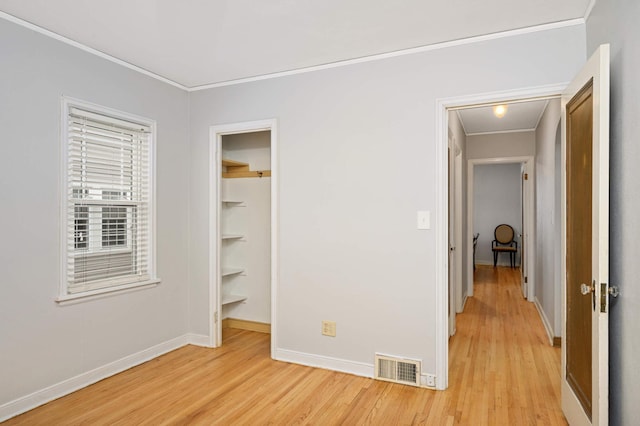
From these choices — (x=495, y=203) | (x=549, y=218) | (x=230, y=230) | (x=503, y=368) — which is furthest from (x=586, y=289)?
(x=495, y=203)

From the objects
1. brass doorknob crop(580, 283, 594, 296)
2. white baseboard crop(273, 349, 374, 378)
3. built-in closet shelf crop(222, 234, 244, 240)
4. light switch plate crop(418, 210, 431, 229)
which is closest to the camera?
brass doorknob crop(580, 283, 594, 296)

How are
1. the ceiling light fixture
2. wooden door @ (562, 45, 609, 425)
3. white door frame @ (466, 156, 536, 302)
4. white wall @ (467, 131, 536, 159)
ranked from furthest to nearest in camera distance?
white wall @ (467, 131, 536, 159), white door frame @ (466, 156, 536, 302), the ceiling light fixture, wooden door @ (562, 45, 609, 425)

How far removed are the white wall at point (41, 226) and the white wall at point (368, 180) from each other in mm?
1217

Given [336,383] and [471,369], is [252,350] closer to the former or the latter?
[336,383]

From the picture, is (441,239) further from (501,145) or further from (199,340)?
(501,145)

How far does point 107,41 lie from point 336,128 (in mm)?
1803

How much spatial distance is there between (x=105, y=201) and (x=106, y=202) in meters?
0.01

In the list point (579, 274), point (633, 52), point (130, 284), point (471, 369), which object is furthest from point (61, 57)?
point (471, 369)

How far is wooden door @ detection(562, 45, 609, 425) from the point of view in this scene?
1825mm

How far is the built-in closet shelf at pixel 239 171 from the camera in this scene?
436 cm

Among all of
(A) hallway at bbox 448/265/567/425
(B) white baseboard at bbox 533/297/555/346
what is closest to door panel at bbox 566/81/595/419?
(A) hallway at bbox 448/265/567/425

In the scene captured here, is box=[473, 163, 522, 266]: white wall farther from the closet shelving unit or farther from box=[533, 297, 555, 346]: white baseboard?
the closet shelving unit

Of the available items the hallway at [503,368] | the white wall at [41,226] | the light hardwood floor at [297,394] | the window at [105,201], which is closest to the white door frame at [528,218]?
the hallway at [503,368]

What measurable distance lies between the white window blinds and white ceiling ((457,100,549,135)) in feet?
11.3
